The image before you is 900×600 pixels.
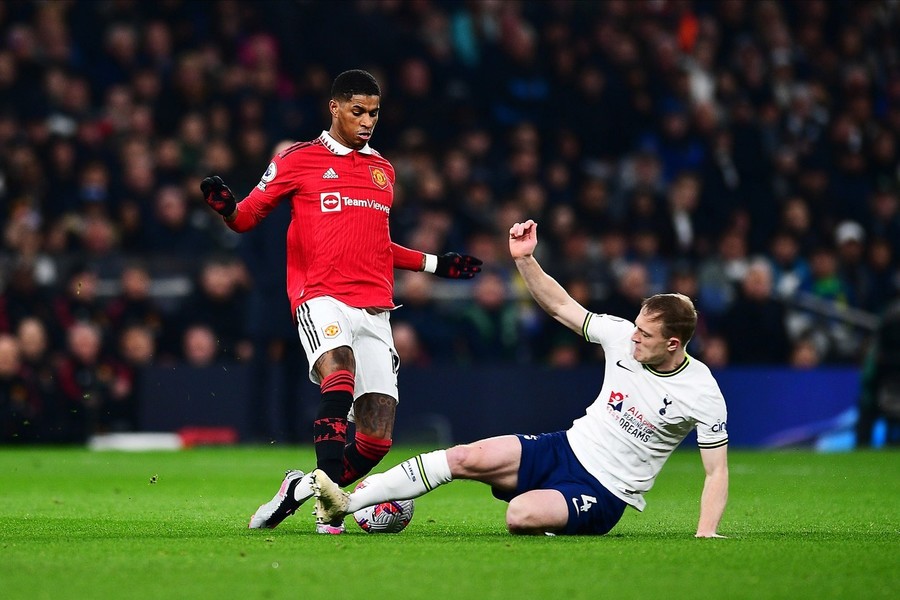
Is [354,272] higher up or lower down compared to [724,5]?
lower down

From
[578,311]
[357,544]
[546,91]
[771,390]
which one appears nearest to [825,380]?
[771,390]

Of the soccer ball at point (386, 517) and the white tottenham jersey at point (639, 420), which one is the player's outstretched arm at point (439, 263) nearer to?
the white tottenham jersey at point (639, 420)

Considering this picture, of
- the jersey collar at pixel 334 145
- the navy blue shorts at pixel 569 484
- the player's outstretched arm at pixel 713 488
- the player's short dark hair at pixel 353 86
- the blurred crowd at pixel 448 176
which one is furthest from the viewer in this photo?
the blurred crowd at pixel 448 176

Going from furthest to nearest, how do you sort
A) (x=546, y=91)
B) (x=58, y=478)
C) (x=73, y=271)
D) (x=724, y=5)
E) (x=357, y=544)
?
(x=724, y=5) → (x=546, y=91) → (x=73, y=271) → (x=58, y=478) → (x=357, y=544)

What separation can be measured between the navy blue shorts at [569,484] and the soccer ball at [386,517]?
492 mm

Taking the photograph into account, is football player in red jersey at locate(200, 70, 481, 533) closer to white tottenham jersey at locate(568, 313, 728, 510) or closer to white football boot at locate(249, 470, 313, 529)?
white football boot at locate(249, 470, 313, 529)

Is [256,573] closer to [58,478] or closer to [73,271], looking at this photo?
[58,478]

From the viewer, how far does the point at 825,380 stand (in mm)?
14641

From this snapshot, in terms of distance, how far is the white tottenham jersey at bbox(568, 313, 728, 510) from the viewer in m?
6.70

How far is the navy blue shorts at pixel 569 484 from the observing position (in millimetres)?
6730

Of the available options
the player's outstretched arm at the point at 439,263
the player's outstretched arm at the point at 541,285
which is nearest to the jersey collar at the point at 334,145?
the player's outstretched arm at the point at 439,263

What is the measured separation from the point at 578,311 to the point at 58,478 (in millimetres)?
5511

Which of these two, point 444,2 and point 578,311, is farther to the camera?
point 444,2

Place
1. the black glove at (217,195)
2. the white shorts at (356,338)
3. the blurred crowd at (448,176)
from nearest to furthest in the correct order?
1. the black glove at (217,195)
2. the white shorts at (356,338)
3. the blurred crowd at (448,176)
